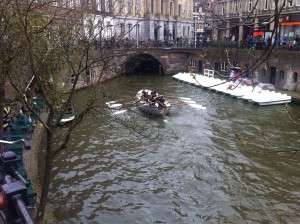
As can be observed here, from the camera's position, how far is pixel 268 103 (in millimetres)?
28281

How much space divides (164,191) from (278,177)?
Answer: 4.99 m

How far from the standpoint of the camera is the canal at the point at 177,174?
12.6 meters

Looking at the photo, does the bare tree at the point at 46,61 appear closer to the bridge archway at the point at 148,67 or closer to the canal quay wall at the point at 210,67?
the canal quay wall at the point at 210,67

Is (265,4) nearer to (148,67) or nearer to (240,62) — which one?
(240,62)

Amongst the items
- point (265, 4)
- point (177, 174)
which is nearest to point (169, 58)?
point (265, 4)

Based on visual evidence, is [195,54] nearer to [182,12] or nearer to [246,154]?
[182,12]

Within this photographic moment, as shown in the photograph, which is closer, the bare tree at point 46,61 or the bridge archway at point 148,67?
the bare tree at point 46,61

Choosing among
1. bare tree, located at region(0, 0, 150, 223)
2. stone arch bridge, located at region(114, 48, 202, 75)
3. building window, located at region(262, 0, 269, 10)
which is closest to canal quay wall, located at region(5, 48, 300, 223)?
stone arch bridge, located at region(114, 48, 202, 75)

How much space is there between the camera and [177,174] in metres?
15.7

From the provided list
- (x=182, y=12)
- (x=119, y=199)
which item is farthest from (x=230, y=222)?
(x=182, y=12)

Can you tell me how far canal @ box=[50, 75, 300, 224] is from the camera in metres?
12.6

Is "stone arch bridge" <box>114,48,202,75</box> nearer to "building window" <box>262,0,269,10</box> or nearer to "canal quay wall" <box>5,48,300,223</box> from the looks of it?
"canal quay wall" <box>5,48,300,223</box>

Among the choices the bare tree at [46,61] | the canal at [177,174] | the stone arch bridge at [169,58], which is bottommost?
the canal at [177,174]

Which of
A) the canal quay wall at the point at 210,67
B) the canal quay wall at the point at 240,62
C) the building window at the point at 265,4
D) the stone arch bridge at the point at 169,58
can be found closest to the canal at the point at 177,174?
the canal quay wall at the point at 210,67
